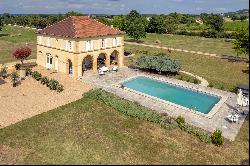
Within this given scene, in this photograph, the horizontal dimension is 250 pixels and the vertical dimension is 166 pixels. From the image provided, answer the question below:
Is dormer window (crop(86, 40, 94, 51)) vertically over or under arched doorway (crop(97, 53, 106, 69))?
over

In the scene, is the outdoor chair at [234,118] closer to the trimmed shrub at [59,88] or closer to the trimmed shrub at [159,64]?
the trimmed shrub at [159,64]

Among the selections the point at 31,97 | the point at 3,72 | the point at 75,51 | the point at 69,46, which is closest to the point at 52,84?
the point at 31,97

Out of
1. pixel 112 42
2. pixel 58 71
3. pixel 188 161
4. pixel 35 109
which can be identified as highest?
pixel 112 42

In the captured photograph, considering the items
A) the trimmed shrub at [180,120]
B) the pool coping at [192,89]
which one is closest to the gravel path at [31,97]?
the pool coping at [192,89]

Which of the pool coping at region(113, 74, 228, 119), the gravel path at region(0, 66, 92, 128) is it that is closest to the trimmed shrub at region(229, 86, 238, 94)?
the pool coping at region(113, 74, 228, 119)

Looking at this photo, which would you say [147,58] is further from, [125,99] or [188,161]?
[188,161]

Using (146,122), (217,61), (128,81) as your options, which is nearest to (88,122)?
(146,122)

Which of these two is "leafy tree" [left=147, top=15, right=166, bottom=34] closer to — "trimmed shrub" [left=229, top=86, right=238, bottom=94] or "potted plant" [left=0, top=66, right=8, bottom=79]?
"trimmed shrub" [left=229, top=86, right=238, bottom=94]
